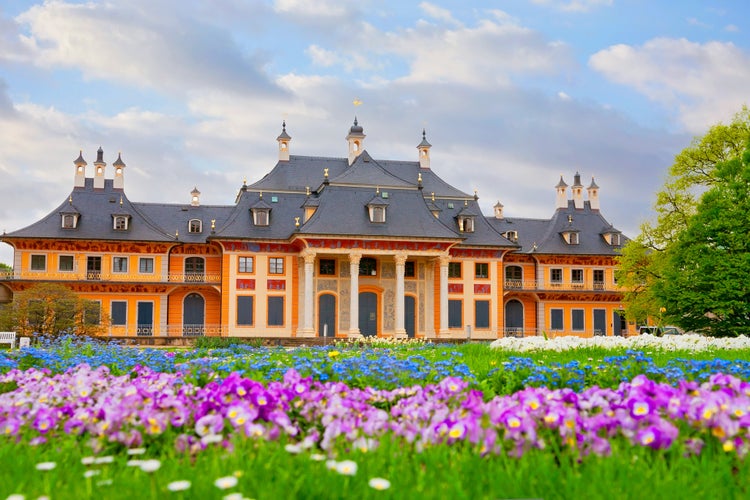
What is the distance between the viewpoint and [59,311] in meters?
42.0

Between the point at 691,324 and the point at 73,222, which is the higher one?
the point at 73,222

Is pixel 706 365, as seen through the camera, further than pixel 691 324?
No

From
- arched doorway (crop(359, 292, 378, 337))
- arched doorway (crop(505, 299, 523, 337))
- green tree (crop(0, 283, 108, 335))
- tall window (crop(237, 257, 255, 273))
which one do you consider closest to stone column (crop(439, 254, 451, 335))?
arched doorway (crop(359, 292, 378, 337))

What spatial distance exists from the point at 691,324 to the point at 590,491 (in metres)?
28.3

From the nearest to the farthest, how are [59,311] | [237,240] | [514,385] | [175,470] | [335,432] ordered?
[175,470] < [335,432] < [514,385] < [59,311] < [237,240]

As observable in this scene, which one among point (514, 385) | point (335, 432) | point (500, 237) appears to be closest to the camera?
point (335, 432)

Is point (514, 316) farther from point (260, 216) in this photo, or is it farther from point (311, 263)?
point (260, 216)

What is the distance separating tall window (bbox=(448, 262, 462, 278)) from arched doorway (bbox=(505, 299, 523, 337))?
6.43 meters

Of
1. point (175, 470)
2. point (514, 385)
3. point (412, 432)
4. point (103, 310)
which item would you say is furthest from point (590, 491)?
point (103, 310)

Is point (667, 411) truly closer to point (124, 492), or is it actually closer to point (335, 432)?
point (335, 432)

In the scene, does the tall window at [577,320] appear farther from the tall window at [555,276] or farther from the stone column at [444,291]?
the stone column at [444,291]

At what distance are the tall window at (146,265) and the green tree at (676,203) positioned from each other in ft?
94.2

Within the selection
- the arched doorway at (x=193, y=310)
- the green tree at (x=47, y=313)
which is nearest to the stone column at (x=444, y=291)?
the arched doorway at (x=193, y=310)

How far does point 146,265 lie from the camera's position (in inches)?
1989
